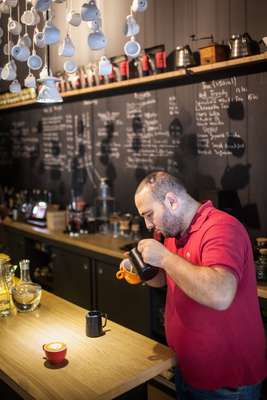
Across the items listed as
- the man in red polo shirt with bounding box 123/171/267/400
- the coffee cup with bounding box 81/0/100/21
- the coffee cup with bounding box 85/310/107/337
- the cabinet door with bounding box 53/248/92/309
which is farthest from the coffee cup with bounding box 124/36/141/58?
the cabinet door with bounding box 53/248/92/309

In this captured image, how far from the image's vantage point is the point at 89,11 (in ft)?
6.43

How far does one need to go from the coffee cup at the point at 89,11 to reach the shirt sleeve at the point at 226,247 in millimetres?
1040

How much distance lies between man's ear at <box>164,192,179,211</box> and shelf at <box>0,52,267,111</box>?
141 cm

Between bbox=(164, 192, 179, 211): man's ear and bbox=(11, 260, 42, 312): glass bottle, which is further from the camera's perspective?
bbox=(11, 260, 42, 312): glass bottle

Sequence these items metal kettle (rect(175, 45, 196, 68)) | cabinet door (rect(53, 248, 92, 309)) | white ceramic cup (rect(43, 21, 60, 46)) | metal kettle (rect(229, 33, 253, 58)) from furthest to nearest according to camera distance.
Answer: cabinet door (rect(53, 248, 92, 309)) → metal kettle (rect(175, 45, 196, 68)) → metal kettle (rect(229, 33, 253, 58)) → white ceramic cup (rect(43, 21, 60, 46))

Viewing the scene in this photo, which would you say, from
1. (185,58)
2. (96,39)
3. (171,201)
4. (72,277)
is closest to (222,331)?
(171,201)

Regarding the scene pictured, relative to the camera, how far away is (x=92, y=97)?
474 centimetres

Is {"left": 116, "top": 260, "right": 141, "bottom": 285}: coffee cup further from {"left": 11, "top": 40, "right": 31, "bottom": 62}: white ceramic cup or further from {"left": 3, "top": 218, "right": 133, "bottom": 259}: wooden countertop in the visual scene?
{"left": 3, "top": 218, "right": 133, "bottom": 259}: wooden countertop

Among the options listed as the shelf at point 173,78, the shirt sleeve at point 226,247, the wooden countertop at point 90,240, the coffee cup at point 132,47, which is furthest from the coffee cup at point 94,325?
the shelf at point 173,78

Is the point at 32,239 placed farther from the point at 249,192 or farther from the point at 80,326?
the point at 80,326

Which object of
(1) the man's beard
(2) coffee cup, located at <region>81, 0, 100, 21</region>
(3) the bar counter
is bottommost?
(3) the bar counter

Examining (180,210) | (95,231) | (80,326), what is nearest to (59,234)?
(95,231)

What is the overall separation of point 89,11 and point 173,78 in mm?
1777

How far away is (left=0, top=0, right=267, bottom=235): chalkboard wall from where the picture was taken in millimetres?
3219
